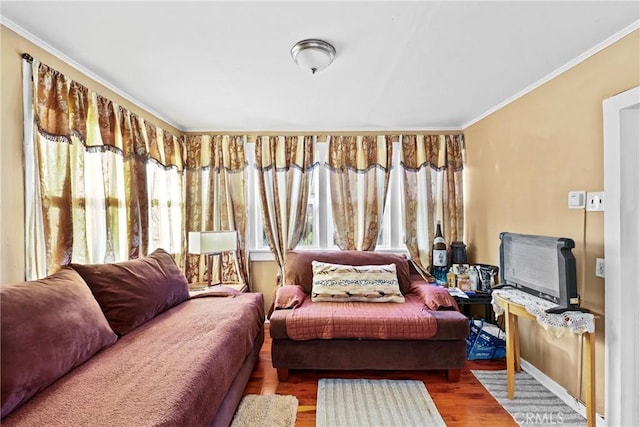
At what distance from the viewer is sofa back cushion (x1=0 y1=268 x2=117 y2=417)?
1.22 m

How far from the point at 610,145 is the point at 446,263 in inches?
77.9

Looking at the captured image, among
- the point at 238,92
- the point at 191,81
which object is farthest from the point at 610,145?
the point at 191,81

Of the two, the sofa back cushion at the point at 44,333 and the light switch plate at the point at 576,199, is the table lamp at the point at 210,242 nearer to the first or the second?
the sofa back cushion at the point at 44,333

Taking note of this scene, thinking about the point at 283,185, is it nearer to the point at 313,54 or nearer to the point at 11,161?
the point at 313,54

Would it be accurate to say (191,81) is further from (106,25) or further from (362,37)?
(362,37)

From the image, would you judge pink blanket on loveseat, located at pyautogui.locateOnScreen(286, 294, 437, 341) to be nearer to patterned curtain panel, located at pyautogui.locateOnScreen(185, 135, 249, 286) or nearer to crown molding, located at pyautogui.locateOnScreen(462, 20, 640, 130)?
patterned curtain panel, located at pyautogui.locateOnScreen(185, 135, 249, 286)

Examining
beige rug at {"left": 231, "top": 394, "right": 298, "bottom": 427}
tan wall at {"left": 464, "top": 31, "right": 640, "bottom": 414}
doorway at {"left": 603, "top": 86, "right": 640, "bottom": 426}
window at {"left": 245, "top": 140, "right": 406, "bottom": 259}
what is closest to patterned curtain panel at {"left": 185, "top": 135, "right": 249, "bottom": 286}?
window at {"left": 245, "top": 140, "right": 406, "bottom": 259}

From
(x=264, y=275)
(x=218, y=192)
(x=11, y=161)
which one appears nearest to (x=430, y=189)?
(x=264, y=275)

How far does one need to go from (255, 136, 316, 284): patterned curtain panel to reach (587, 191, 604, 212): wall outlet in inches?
102

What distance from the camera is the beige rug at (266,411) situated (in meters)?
1.99

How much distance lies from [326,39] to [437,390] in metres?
2.63

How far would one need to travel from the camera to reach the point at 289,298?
9.08ft

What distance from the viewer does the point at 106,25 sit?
172 cm

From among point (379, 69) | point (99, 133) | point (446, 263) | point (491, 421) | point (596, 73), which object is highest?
point (379, 69)
